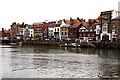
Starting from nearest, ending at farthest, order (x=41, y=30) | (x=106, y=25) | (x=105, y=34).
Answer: (x=105, y=34)
(x=106, y=25)
(x=41, y=30)

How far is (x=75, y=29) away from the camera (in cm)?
9688

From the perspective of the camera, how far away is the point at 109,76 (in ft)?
88.5

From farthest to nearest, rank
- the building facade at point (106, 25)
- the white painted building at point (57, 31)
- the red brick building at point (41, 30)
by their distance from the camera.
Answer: the red brick building at point (41, 30) < the white painted building at point (57, 31) < the building facade at point (106, 25)

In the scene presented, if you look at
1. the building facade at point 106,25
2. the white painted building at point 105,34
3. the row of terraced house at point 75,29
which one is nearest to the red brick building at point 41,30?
the row of terraced house at point 75,29

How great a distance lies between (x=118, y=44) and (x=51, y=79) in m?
44.2

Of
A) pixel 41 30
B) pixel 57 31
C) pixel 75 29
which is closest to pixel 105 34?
pixel 75 29

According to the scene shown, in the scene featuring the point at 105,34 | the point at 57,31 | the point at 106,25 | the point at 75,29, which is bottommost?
the point at 105,34

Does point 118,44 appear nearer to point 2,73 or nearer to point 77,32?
point 77,32

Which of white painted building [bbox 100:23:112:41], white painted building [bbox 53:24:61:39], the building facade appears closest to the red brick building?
white painted building [bbox 53:24:61:39]

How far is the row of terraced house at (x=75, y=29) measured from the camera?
77.2 metres

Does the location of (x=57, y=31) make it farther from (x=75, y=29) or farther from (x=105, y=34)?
(x=105, y=34)

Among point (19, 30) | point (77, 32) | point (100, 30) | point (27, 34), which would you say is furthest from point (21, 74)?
point (19, 30)

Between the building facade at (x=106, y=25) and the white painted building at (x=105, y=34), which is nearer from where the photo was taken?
the white painted building at (x=105, y=34)

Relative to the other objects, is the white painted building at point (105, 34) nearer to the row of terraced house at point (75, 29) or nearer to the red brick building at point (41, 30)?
the row of terraced house at point (75, 29)
